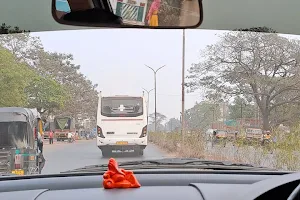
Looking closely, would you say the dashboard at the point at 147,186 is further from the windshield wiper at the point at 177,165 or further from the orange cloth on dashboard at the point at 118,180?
the windshield wiper at the point at 177,165

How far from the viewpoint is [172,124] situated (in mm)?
7223

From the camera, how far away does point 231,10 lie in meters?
4.27

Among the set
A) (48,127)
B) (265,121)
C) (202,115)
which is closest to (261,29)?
(265,121)

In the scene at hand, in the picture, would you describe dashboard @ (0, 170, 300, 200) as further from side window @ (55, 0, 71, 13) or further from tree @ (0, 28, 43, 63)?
tree @ (0, 28, 43, 63)

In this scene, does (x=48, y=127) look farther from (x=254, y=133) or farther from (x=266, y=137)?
(x=266, y=137)

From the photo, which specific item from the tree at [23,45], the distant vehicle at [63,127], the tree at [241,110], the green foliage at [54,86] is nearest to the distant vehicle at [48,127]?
the distant vehicle at [63,127]

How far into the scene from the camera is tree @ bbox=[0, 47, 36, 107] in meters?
6.03

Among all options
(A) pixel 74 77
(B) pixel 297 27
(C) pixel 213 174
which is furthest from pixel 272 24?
(A) pixel 74 77

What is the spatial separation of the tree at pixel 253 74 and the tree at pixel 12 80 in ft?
7.00

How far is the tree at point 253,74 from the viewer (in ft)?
22.1

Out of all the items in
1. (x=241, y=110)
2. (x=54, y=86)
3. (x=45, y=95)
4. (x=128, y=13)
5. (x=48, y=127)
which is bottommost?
(x=48, y=127)

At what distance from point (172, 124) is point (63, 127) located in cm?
147

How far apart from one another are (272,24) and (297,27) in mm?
238

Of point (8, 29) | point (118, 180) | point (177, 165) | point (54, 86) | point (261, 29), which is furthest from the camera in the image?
point (54, 86)
